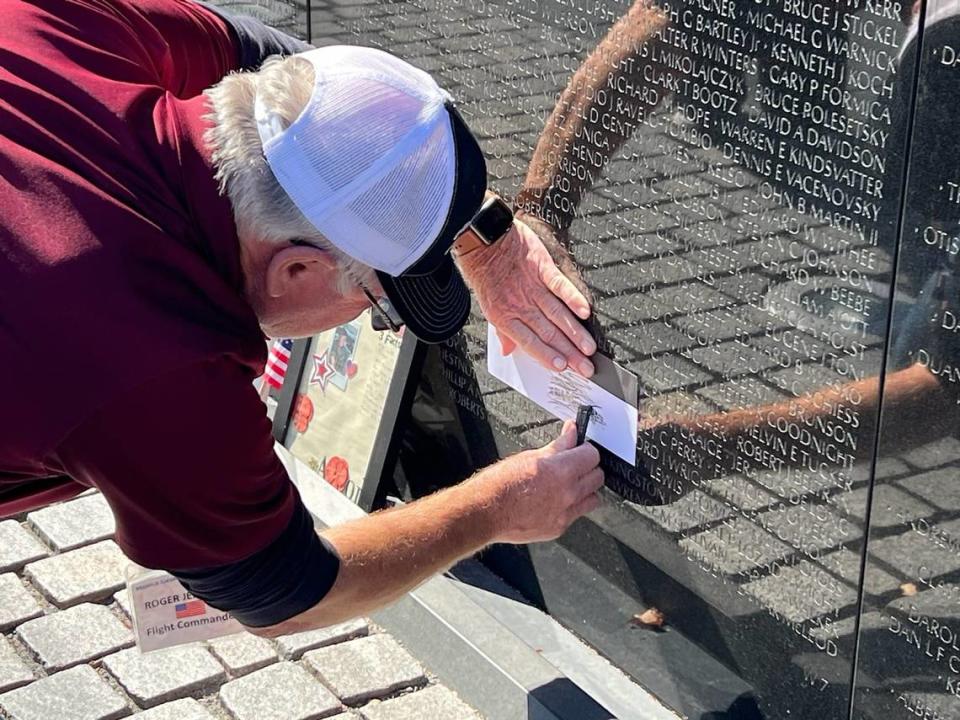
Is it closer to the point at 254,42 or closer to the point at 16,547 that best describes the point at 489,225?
the point at 254,42

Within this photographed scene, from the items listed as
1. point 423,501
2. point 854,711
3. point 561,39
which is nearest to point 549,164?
point 561,39

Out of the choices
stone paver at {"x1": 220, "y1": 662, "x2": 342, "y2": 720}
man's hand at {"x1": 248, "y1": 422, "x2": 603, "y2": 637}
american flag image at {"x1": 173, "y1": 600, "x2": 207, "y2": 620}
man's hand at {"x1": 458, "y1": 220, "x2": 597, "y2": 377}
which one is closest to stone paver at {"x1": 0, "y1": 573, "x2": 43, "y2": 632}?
stone paver at {"x1": 220, "y1": 662, "x2": 342, "y2": 720}

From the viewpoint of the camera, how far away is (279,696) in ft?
11.6

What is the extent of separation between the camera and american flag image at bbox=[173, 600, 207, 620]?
10.2 feet

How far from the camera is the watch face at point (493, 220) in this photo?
3219 mm

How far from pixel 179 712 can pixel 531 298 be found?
135 cm

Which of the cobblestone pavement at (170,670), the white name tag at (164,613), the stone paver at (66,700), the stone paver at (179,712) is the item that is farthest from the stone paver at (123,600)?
the white name tag at (164,613)

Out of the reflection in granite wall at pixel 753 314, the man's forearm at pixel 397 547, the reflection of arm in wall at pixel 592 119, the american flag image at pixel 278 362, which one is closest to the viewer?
the reflection in granite wall at pixel 753 314

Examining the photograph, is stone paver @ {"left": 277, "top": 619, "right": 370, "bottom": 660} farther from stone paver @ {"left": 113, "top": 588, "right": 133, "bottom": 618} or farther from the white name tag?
the white name tag

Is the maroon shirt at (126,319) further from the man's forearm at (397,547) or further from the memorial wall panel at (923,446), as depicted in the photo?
the memorial wall panel at (923,446)

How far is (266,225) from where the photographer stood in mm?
2354

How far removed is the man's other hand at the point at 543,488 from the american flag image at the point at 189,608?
0.67 m

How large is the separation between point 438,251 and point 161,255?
49 cm

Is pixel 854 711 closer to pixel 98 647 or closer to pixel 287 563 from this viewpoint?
pixel 287 563
